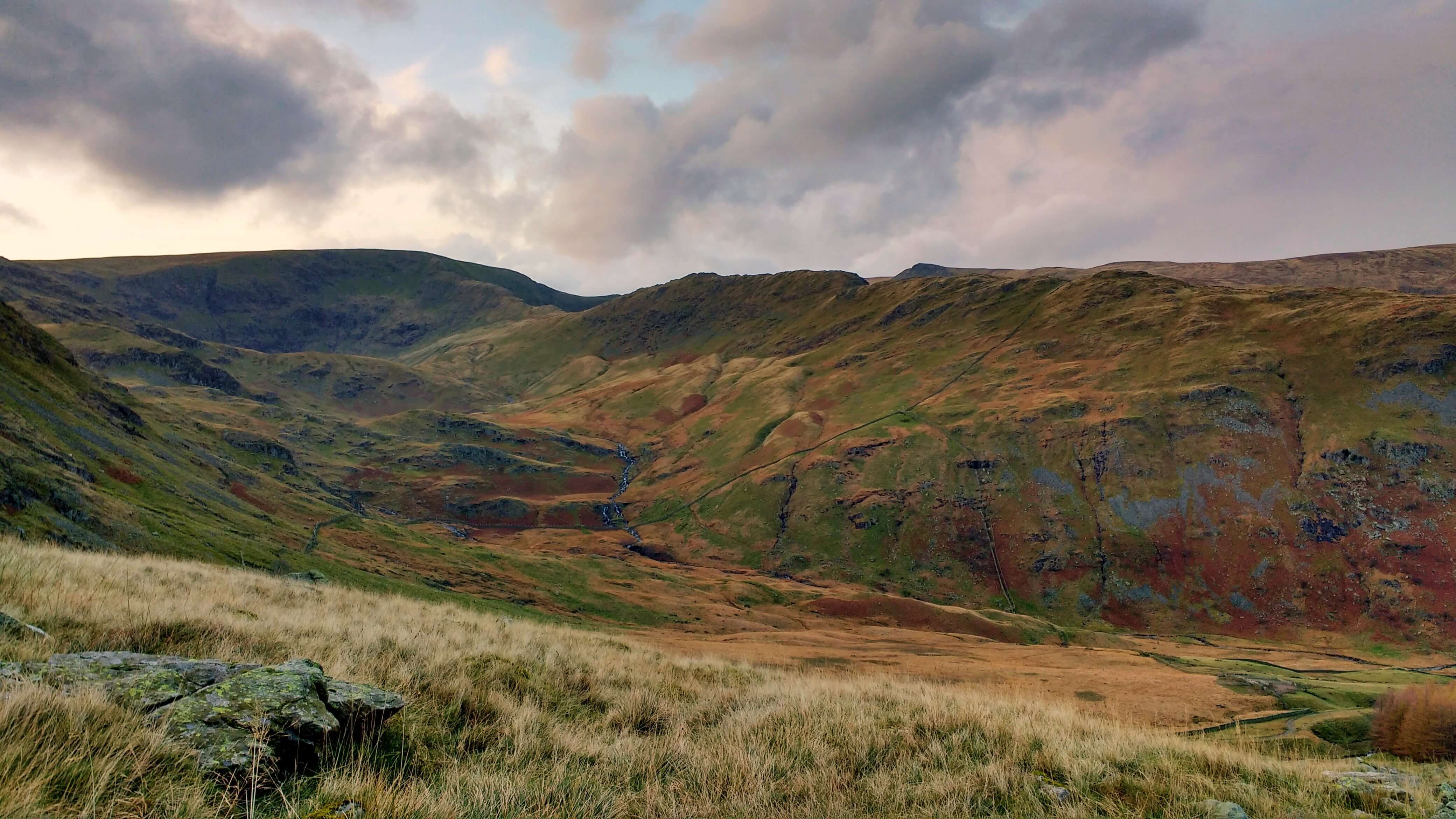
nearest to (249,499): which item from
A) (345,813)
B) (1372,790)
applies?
(345,813)

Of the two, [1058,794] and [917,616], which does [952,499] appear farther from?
[1058,794]

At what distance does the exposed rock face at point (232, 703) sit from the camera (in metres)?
5.80

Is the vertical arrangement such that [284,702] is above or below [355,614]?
above

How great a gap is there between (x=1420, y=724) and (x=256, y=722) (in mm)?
30314

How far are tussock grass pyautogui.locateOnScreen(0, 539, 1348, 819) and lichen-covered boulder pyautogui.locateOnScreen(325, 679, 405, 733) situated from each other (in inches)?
9.4

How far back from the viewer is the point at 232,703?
255 inches

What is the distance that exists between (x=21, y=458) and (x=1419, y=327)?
579ft

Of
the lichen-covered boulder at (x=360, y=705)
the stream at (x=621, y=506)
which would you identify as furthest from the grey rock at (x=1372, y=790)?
the stream at (x=621, y=506)

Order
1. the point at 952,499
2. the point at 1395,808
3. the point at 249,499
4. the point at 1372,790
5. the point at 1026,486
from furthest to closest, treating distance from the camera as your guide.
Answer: the point at 952,499 < the point at 1026,486 < the point at 249,499 < the point at 1372,790 < the point at 1395,808

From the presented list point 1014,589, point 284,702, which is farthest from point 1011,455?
point 284,702

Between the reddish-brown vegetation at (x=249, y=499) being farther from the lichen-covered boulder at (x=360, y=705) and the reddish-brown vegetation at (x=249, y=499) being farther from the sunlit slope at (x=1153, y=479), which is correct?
the sunlit slope at (x=1153, y=479)

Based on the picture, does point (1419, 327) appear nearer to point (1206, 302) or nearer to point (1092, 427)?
point (1206, 302)

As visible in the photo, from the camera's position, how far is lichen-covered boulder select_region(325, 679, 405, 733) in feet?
24.1

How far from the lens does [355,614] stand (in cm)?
1611
